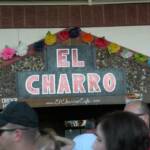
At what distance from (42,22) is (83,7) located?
676 mm

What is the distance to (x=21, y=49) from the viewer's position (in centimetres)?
898

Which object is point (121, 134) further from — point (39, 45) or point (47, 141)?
point (39, 45)

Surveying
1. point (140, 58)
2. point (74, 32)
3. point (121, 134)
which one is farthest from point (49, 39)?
point (121, 134)

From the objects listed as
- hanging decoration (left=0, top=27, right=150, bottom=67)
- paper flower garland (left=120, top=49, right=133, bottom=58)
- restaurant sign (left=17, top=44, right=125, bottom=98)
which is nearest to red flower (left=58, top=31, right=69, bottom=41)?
hanging decoration (left=0, top=27, right=150, bottom=67)

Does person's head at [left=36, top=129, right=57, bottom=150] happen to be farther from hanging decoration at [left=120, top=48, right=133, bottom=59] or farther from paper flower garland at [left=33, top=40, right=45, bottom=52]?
hanging decoration at [left=120, top=48, right=133, bottom=59]

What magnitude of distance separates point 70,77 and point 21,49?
0.84m

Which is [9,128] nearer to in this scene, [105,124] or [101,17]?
[105,124]

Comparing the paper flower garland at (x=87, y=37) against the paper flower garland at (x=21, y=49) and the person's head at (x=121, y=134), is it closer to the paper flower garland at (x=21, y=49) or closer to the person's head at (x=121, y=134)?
the paper flower garland at (x=21, y=49)

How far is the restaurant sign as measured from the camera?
891 centimetres

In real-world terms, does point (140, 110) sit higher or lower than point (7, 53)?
lower

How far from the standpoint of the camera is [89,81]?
9031 mm

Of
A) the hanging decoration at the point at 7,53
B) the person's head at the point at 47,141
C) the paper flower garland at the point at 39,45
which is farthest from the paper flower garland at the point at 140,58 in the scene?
the person's head at the point at 47,141

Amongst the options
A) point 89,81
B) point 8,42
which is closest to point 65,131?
point 89,81

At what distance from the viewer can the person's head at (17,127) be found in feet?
11.8
